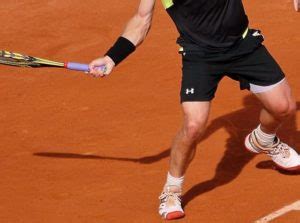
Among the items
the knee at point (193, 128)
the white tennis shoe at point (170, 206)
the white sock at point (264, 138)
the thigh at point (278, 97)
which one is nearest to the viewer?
the knee at point (193, 128)

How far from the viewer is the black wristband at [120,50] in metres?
7.07

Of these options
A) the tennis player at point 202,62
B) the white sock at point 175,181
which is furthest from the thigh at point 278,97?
the white sock at point 175,181

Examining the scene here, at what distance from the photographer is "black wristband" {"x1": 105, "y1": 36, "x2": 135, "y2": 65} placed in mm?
7074

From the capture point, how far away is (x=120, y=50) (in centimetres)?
710

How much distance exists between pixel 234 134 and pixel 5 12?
18.5ft

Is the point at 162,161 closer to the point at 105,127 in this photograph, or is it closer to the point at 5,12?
the point at 105,127

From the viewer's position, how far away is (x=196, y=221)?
7176 mm

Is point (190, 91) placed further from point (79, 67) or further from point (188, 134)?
point (79, 67)

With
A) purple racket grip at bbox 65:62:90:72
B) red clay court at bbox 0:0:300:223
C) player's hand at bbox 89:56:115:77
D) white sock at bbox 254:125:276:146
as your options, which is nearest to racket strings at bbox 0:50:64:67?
purple racket grip at bbox 65:62:90:72

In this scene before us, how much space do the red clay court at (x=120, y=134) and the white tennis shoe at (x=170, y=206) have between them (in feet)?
0.38

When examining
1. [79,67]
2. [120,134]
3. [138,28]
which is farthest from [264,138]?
[79,67]

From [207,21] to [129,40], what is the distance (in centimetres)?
→ 73

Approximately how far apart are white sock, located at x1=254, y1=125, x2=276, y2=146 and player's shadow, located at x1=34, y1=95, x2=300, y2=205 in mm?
345

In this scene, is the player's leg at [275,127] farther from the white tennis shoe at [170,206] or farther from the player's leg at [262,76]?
the white tennis shoe at [170,206]
